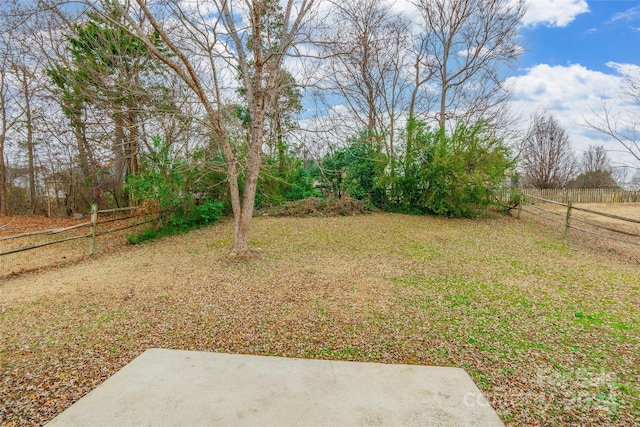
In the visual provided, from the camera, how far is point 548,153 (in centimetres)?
1866

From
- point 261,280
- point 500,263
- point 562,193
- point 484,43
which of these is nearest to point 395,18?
point 484,43

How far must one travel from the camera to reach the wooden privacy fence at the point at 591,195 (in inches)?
662

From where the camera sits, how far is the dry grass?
215cm

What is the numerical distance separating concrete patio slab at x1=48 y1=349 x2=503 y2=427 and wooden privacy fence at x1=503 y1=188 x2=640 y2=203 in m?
18.2

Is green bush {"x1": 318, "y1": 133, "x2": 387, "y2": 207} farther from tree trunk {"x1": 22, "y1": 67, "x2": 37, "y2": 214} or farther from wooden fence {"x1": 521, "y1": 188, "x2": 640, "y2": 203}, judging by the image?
wooden fence {"x1": 521, "y1": 188, "x2": 640, "y2": 203}

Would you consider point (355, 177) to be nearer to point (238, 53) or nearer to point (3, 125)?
point (238, 53)

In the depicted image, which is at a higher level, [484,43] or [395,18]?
[395,18]

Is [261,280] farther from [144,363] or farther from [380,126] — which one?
[380,126]

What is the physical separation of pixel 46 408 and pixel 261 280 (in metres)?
2.63

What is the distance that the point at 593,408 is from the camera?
76.1 inches

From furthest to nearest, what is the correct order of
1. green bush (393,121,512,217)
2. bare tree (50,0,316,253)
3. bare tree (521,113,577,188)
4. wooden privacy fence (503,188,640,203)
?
bare tree (521,113,577,188), wooden privacy fence (503,188,640,203), green bush (393,121,512,217), bare tree (50,0,316,253)

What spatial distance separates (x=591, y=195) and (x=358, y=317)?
67.0 ft

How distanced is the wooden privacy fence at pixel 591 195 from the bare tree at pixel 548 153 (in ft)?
5.59

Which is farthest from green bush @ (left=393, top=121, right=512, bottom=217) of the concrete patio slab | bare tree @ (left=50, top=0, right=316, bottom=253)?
the concrete patio slab
